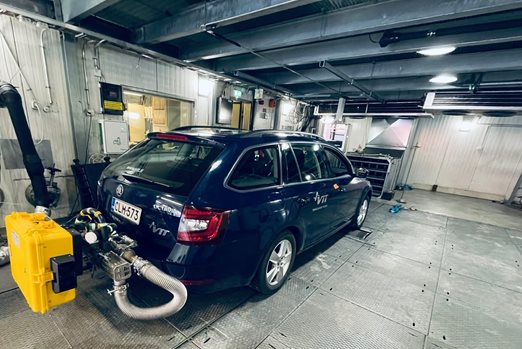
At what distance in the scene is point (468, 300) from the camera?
240 cm

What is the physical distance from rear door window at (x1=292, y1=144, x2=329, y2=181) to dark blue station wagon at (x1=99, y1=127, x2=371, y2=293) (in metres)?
0.02

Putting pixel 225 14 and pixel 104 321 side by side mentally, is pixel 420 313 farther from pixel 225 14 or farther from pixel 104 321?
pixel 225 14

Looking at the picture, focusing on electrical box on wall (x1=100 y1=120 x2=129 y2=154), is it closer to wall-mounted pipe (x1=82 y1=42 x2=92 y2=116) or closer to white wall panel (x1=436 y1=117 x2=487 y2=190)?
wall-mounted pipe (x1=82 y1=42 x2=92 y2=116)

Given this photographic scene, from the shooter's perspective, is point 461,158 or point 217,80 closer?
point 217,80

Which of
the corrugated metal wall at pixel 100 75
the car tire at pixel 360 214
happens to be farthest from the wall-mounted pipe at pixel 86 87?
the car tire at pixel 360 214

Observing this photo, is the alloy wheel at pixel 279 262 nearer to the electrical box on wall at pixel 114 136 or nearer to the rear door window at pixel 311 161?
the rear door window at pixel 311 161

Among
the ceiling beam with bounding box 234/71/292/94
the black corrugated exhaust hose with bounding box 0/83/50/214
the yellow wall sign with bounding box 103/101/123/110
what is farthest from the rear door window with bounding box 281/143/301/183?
the ceiling beam with bounding box 234/71/292/94

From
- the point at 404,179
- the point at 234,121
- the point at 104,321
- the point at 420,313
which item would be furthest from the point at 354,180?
the point at 404,179

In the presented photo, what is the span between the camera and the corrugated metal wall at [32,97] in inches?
111

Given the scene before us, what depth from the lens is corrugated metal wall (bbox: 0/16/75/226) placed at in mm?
2812

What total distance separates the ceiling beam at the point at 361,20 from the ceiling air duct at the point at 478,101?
4.24 m

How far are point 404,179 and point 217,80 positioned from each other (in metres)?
7.49

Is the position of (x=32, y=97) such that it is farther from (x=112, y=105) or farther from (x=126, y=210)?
(x=126, y=210)

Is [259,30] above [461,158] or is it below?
above
